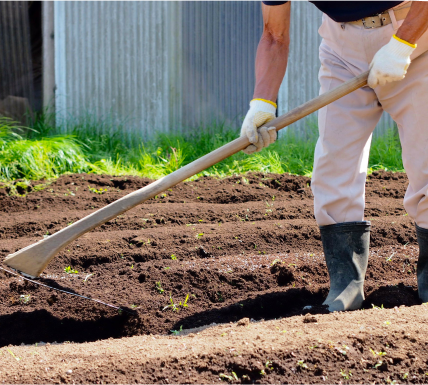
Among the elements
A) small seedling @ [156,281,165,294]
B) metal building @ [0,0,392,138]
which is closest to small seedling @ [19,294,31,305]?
small seedling @ [156,281,165,294]

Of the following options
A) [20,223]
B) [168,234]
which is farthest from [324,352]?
[20,223]

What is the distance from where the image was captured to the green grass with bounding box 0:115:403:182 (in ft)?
17.5

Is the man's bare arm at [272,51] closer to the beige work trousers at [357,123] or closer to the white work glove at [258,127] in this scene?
the white work glove at [258,127]

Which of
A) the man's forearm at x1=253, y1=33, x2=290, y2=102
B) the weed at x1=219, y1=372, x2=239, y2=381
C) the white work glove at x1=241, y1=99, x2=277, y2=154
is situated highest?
the man's forearm at x1=253, y1=33, x2=290, y2=102

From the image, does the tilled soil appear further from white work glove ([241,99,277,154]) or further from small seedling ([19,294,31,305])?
white work glove ([241,99,277,154])

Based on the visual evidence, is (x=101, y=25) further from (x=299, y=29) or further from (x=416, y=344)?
(x=416, y=344)

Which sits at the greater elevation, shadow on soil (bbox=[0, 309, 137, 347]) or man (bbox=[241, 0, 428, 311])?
man (bbox=[241, 0, 428, 311])

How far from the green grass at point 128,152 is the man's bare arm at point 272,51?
291cm

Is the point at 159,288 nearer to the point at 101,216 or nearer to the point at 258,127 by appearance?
the point at 101,216

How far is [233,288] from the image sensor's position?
276cm

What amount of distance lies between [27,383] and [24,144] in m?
4.15

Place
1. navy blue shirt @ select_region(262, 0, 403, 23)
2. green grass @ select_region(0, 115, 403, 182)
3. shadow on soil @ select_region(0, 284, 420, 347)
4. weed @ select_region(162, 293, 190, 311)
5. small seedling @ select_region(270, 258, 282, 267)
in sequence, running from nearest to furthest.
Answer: navy blue shirt @ select_region(262, 0, 403, 23) < shadow on soil @ select_region(0, 284, 420, 347) < weed @ select_region(162, 293, 190, 311) < small seedling @ select_region(270, 258, 282, 267) < green grass @ select_region(0, 115, 403, 182)

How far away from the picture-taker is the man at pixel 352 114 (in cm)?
235

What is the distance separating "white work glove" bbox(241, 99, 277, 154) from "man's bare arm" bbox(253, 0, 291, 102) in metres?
0.06
